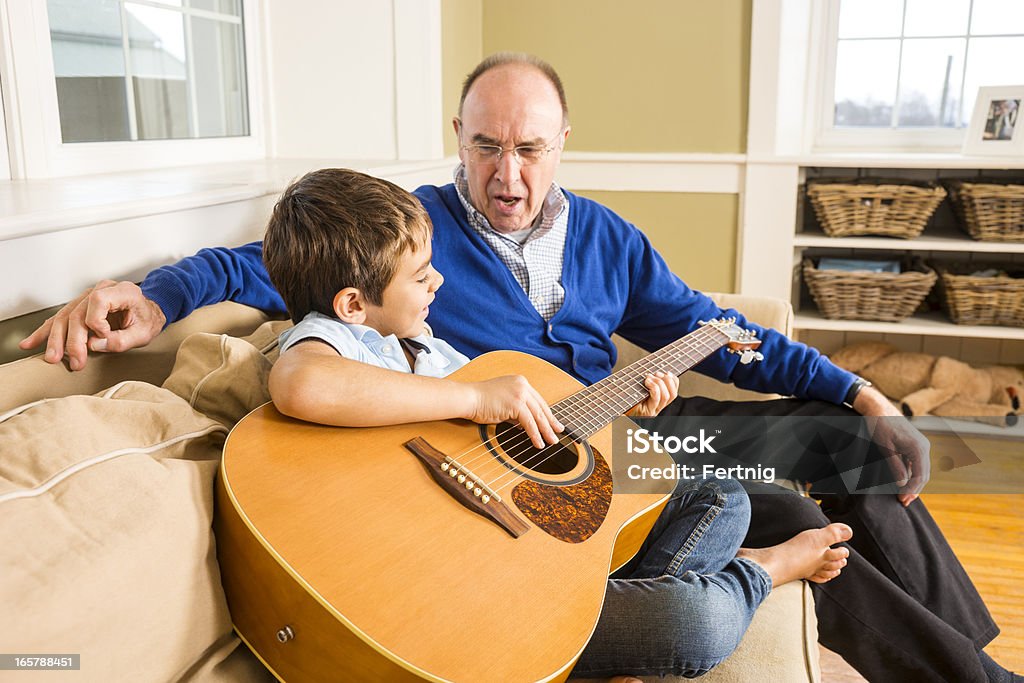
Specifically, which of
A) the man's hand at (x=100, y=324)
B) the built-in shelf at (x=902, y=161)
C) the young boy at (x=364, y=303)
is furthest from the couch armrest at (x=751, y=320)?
the built-in shelf at (x=902, y=161)

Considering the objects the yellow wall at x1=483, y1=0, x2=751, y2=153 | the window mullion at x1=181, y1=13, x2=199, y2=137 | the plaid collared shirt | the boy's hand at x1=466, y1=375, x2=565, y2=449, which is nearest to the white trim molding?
the window mullion at x1=181, y1=13, x2=199, y2=137

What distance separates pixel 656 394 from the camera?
145 cm

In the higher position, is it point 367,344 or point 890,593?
point 367,344

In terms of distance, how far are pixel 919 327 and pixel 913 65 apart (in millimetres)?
1008

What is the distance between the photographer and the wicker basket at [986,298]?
2.87 metres

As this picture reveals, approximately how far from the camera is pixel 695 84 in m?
3.02

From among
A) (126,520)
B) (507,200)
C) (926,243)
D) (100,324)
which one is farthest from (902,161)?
(126,520)

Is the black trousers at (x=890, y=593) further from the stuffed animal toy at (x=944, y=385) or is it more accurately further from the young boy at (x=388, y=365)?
the stuffed animal toy at (x=944, y=385)

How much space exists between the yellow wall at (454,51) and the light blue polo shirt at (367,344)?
52.5 inches

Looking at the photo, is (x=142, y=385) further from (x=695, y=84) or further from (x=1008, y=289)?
(x=1008, y=289)

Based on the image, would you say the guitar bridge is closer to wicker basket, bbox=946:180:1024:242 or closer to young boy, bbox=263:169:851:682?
young boy, bbox=263:169:851:682

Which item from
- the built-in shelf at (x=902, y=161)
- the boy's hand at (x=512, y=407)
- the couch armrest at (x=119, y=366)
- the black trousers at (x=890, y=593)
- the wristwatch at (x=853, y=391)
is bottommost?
the black trousers at (x=890, y=593)

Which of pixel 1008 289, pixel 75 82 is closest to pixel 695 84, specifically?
pixel 1008 289

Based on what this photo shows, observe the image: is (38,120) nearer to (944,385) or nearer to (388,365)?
(388,365)
